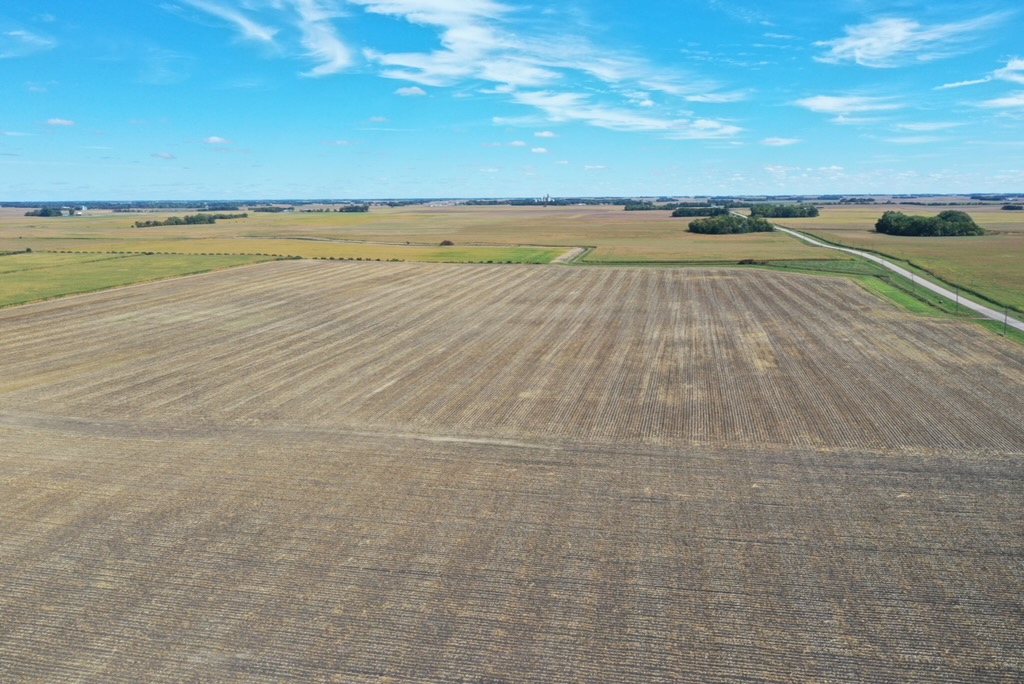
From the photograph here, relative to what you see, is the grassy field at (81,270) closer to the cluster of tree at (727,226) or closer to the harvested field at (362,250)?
the harvested field at (362,250)

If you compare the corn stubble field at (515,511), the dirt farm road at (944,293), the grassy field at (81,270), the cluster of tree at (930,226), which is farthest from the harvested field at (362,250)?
the cluster of tree at (930,226)

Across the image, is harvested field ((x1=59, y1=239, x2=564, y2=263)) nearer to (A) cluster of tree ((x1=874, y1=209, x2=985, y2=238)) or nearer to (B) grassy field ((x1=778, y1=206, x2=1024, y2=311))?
(B) grassy field ((x1=778, y1=206, x2=1024, y2=311))

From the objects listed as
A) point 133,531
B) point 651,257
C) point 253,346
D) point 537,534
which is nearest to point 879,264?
point 651,257

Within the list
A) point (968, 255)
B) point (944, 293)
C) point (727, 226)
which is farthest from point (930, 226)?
point (944, 293)

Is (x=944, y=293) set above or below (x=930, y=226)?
below

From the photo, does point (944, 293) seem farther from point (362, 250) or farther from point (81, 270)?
point (81, 270)

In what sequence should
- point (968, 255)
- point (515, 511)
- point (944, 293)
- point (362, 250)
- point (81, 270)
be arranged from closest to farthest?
1. point (515, 511)
2. point (944, 293)
3. point (81, 270)
4. point (968, 255)
5. point (362, 250)
